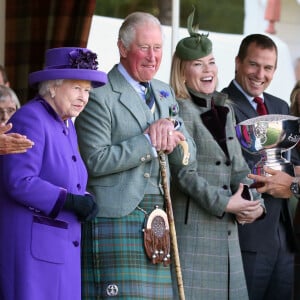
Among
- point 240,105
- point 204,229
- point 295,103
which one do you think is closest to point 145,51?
point 204,229

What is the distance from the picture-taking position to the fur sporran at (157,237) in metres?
4.77

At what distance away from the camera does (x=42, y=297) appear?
4.37m

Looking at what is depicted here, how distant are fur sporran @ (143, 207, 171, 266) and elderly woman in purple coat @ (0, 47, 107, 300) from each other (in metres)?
0.38

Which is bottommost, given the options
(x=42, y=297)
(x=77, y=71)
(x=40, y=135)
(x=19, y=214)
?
(x=42, y=297)

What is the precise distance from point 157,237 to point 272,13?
12.1 ft

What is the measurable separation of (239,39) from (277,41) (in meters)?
0.38

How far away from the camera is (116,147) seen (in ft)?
15.6

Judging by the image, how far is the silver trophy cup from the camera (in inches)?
209

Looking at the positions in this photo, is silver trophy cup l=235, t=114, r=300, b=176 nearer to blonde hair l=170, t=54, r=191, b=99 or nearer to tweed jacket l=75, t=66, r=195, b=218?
blonde hair l=170, t=54, r=191, b=99

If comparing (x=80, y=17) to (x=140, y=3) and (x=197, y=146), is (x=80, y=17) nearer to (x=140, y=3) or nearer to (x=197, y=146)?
(x=140, y=3)

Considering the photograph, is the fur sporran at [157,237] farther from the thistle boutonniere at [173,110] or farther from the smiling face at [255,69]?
the smiling face at [255,69]

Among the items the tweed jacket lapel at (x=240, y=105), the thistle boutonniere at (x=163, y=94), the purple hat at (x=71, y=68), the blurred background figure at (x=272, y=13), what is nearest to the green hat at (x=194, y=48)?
the thistle boutonniere at (x=163, y=94)

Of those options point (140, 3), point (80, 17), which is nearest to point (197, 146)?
point (80, 17)

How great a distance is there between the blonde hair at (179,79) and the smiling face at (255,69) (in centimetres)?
70
